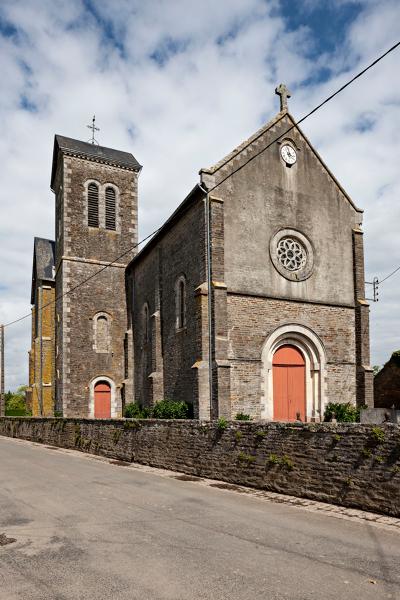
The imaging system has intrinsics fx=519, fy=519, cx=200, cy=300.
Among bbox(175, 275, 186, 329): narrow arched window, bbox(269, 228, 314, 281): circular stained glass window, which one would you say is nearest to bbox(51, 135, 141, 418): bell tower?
bbox(175, 275, 186, 329): narrow arched window

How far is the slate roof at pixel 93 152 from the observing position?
1191 inches

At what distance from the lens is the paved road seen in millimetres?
5023

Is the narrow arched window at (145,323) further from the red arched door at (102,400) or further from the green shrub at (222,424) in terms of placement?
the green shrub at (222,424)

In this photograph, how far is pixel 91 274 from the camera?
29.1 m

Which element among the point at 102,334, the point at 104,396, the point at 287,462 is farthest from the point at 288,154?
the point at 104,396

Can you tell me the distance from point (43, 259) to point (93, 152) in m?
8.36

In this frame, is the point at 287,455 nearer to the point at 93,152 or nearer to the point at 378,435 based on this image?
the point at 378,435

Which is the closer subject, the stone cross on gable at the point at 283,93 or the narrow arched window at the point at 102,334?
the stone cross on gable at the point at 283,93

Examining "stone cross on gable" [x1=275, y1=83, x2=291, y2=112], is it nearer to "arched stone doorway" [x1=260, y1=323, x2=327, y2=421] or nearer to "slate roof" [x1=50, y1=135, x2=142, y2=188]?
"arched stone doorway" [x1=260, y1=323, x2=327, y2=421]

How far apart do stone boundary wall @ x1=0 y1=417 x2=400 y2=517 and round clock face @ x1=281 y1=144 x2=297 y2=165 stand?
11.3 m

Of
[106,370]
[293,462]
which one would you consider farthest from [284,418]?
[106,370]

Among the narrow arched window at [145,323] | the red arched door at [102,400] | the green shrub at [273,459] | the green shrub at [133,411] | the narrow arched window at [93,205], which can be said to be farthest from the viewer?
the narrow arched window at [93,205]

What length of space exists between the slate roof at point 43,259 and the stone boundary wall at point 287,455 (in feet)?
66.4

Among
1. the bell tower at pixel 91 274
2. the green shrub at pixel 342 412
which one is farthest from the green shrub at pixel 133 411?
the green shrub at pixel 342 412
